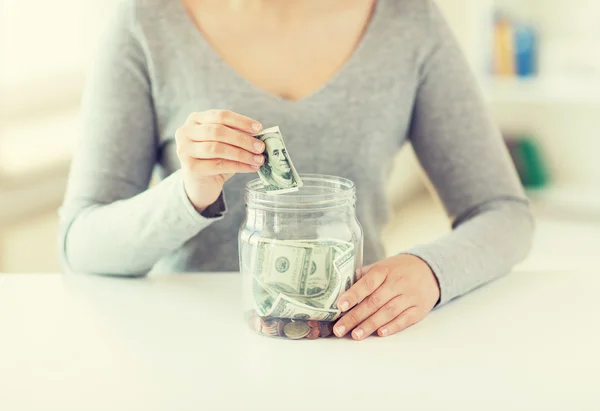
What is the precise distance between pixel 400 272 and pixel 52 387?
475 mm

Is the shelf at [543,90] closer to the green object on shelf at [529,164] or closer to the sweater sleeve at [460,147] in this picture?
the green object on shelf at [529,164]

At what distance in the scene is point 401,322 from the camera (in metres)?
0.98

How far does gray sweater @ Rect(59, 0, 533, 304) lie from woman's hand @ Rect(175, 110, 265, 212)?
0.87 ft

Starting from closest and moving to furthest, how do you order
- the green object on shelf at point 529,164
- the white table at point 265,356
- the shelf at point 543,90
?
the white table at point 265,356, the shelf at point 543,90, the green object on shelf at point 529,164

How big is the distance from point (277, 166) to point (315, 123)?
39 cm

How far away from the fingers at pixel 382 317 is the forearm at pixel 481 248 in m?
0.09

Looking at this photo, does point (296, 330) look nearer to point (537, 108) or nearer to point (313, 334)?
point (313, 334)

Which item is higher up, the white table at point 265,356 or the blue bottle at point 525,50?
the white table at point 265,356

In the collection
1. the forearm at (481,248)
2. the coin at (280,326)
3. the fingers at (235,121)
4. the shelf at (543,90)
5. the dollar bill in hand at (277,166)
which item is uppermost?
the fingers at (235,121)

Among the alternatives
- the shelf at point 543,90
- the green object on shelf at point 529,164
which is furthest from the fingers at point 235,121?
the green object on shelf at point 529,164

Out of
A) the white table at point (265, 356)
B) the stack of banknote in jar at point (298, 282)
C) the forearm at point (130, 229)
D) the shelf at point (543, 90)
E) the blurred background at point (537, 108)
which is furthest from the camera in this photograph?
the shelf at point (543, 90)

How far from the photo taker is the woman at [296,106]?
1.26 m

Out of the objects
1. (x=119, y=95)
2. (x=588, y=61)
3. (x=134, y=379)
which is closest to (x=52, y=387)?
(x=134, y=379)

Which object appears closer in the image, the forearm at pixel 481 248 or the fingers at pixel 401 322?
the fingers at pixel 401 322
